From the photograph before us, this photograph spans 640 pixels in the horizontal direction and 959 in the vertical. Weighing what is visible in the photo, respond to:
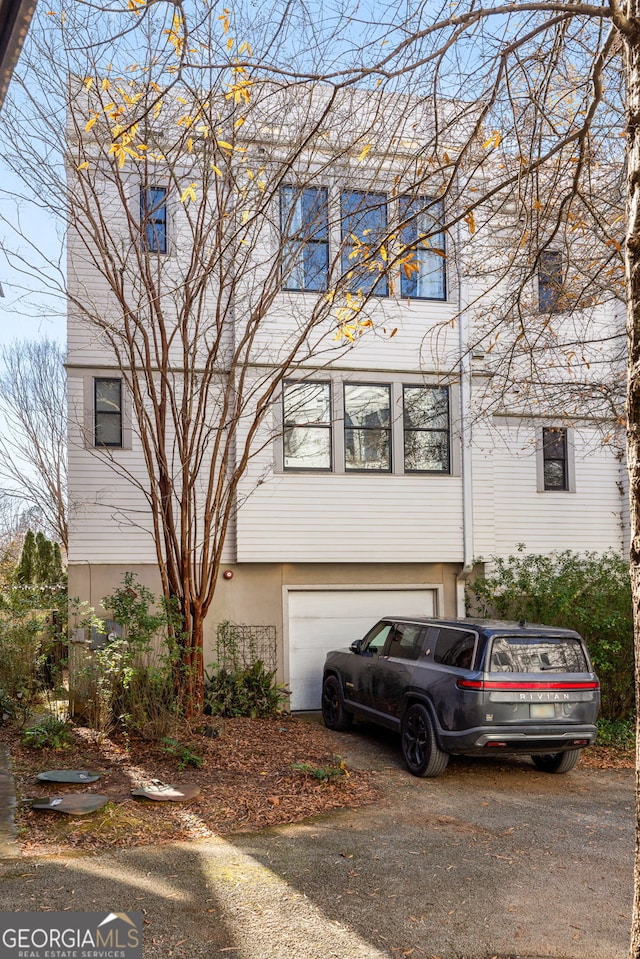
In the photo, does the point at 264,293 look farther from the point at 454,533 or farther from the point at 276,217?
the point at 454,533

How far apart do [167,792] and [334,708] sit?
432cm

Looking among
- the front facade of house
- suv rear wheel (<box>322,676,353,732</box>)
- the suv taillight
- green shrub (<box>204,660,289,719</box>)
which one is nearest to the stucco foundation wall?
the front facade of house

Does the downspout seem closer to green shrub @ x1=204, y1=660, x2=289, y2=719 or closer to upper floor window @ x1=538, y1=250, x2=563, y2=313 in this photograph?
upper floor window @ x1=538, y1=250, x2=563, y2=313

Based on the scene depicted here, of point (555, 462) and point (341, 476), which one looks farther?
point (555, 462)

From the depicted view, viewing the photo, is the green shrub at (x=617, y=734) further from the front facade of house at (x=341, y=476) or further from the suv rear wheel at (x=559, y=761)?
the front facade of house at (x=341, y=476)

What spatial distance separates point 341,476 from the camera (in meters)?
13.4

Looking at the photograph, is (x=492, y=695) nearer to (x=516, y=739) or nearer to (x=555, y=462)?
(x=516, y=739)

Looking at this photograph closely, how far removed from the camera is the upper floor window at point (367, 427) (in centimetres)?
1361

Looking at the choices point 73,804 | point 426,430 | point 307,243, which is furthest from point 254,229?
point 73,804

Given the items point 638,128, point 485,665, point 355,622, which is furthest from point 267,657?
point 638,128

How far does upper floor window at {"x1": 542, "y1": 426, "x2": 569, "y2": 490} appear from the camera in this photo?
14859mm

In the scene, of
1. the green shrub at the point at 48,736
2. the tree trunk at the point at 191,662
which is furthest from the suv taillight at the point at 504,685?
the green shrub at the point at 48,736

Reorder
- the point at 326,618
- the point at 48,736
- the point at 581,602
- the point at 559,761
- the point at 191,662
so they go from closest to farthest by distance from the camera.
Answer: the point at 559,761 < the point at 48,736 < the point at 191,662 < the point at 581,602 < the point at 326,618

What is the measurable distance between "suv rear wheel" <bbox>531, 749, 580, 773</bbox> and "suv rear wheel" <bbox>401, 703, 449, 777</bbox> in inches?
55.1
